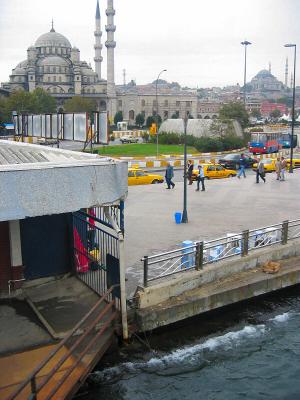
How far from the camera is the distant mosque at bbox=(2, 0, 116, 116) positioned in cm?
13575

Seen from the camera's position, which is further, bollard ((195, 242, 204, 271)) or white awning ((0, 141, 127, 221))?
bollard ((195, 242, 204, 271))

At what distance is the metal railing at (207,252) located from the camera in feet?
37.5

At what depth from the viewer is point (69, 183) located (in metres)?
8.27

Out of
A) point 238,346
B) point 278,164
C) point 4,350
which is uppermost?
point 278,164

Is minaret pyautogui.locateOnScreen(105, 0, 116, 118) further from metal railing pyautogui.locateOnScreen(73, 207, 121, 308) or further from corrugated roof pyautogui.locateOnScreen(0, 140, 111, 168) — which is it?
corrugated roof pyautogui.locateOnScreen(0, 140, 111, 168)

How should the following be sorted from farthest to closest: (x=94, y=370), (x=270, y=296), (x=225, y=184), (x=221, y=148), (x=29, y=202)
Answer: (x=221, y=148)
(x=225, y=184)
(x=270, y=296)
(x=94, y=370)
(x=29, y=202)

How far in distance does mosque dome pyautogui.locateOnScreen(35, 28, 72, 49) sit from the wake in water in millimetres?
145266

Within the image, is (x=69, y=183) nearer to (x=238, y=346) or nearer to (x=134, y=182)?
(x=238, y=346)

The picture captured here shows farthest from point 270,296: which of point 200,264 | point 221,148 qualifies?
point 221,148

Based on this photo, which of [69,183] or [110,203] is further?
[110,203]

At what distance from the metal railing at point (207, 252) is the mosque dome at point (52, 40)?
467 ft

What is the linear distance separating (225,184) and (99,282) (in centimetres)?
1755

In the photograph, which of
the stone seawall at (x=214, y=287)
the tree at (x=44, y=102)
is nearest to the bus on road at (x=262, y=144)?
the stone seawall at (x=214, y=287)

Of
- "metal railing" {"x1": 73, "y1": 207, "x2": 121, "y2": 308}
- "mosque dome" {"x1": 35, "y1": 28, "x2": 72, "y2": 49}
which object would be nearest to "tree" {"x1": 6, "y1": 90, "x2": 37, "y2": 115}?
"mosque dome" {"x1": 35, "y1": 28, "x2": 72, "y2": 49}
